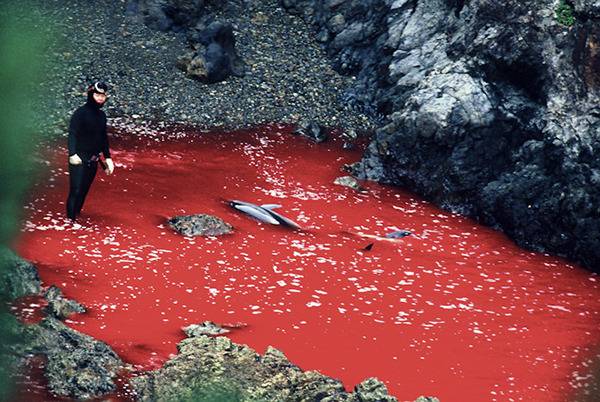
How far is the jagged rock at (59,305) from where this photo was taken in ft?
29.3

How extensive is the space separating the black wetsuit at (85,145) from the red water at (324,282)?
0.88 feet

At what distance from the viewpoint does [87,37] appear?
17906 millimetres

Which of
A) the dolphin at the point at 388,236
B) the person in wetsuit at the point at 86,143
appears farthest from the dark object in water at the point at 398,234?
the person in wetsuit at the point at 86,143

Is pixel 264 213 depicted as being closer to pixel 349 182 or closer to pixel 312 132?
pixel 349 182

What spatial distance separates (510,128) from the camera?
1469cm

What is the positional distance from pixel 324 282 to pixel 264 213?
2155 millimetres

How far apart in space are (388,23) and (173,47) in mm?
4719

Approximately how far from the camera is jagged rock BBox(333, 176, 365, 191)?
15070 millimetres

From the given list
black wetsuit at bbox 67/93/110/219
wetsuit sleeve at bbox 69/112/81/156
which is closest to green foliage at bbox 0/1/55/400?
wetsuit sleeve at bbox 69/112/81/156

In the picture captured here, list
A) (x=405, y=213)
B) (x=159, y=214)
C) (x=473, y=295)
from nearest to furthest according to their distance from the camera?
(x=473, y=295)
(x=159, y=214)
(x=405, y=213)

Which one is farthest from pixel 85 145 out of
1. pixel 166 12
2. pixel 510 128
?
pixel 166 12

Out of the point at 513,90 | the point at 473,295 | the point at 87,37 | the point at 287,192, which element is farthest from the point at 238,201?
the point at 87,37

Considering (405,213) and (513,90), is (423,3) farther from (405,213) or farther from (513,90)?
(405,213)

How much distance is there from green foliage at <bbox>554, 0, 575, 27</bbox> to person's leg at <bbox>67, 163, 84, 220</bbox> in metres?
8.34
